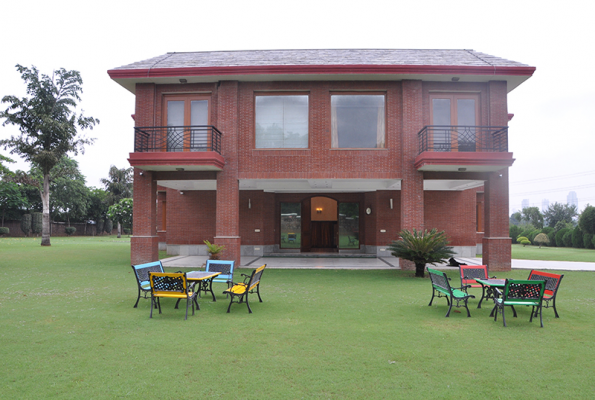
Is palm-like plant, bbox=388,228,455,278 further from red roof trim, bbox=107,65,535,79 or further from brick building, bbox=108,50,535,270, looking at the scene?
red roof trim, bbox=107,65,535,79

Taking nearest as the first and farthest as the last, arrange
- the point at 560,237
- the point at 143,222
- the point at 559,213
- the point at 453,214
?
1. the point at 143,222
2. the point at 453,214
3. the point at 560,237
4. the point at 559,213

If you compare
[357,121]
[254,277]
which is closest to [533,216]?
[357,121]

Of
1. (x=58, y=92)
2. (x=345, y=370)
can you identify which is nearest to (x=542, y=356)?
(x=345, y=370)

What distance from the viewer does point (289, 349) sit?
5605 mm

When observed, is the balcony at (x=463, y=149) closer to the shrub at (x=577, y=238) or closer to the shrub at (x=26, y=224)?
the shrub at (x=577, y=238)

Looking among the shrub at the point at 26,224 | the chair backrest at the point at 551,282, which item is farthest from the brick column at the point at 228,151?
the shrub at the point at 26,224

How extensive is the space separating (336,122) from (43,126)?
76.7 feet

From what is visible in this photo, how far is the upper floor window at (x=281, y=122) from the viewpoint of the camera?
16.2 meters

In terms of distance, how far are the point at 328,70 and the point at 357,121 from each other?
8.29ft

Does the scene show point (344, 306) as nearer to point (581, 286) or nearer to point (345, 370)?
point (345, 370)

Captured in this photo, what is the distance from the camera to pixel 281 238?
22531mm

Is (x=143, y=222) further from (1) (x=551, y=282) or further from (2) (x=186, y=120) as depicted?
(1) (x=551, y=282)

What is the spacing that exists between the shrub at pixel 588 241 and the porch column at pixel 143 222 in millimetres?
32717

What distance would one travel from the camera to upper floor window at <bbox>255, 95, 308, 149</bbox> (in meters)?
16.2
